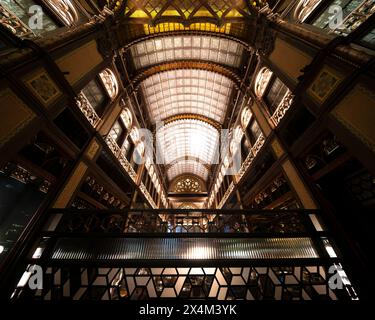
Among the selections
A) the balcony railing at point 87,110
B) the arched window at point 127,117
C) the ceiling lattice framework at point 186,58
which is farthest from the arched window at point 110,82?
the balcony railing at point 87,110

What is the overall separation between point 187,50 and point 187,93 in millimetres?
3467

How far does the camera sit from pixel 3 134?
3131mm

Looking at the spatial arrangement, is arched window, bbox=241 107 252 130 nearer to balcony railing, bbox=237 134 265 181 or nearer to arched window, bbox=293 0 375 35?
balcony railing, bbox=237 134 265 181

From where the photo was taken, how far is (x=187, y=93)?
13.3m

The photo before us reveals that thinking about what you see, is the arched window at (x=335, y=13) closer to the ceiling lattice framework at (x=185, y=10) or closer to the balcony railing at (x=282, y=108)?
the balcony railing at (x=282, y=108)

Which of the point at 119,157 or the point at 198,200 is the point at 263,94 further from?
the point at 198,200

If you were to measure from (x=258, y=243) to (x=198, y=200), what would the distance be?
791 inches

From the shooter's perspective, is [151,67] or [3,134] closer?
[3,134]

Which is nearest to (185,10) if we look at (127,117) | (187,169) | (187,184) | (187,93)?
(187,93)

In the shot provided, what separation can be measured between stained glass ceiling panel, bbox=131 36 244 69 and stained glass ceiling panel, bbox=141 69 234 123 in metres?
1.17

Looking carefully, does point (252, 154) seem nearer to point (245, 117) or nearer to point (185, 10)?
point (245, 117)

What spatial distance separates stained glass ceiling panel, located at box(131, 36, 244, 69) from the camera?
9.49 meters

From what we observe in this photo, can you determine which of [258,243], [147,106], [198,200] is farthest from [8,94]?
[198,200]
